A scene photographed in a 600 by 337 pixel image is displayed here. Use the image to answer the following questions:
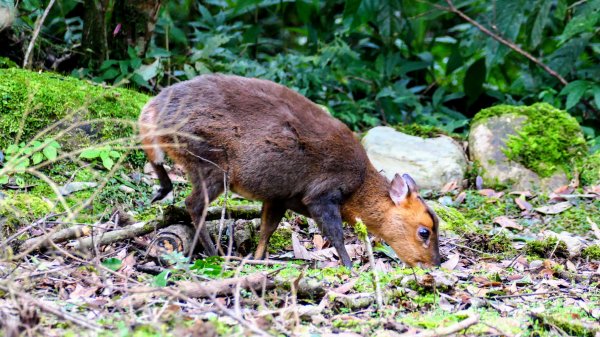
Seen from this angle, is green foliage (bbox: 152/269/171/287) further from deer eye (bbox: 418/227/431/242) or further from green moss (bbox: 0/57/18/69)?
green moss (bbox: 0/57/18/69)

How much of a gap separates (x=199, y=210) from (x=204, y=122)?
2.10ft

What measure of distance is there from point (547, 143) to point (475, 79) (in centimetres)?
183

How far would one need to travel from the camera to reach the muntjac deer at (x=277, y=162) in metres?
5.78

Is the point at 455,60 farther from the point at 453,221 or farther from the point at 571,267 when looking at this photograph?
the point at 571,267

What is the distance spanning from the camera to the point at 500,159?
891cm

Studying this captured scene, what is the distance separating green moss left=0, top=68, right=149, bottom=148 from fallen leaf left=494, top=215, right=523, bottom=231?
12.0 ft

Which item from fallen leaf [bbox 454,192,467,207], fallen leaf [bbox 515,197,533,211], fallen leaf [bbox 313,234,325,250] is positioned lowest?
fallen leaf [bbox 454,192,467,207]

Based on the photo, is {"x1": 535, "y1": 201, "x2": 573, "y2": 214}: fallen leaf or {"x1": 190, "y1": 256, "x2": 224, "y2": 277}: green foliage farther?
{"x1": 535, "y1": 201, "x2": 573, "y2": 214}: fallen leaf

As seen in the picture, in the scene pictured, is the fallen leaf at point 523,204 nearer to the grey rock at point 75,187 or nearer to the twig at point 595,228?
the twig at point 595,228

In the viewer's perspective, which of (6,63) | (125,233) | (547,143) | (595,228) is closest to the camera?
(125,233)

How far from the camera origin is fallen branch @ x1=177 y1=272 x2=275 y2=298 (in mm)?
4332

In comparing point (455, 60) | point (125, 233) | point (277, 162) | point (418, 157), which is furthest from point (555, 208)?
point (125, 233)

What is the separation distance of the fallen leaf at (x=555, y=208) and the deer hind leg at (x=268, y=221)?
3.19 m

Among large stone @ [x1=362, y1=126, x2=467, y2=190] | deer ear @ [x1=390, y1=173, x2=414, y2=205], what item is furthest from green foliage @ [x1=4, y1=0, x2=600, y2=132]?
deer ear @ [x1=390, y1=173, x2=414, y2=205]
